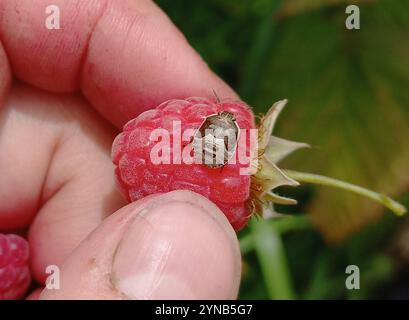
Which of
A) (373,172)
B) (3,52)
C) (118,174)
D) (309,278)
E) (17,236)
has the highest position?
(3,52)

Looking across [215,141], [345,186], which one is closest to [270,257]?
[345,186]

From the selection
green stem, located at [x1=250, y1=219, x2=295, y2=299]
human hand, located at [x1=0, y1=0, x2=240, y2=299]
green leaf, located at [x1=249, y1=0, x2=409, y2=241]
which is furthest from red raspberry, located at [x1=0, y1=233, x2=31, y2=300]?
green leaf, located at [x1=249, y1=0, x2=409, y2=241]

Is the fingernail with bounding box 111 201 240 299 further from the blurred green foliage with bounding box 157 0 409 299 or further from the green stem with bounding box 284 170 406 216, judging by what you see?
the blurred green foliage with bounding box 157 0 409 299

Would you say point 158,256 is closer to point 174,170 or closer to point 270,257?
point 174,170

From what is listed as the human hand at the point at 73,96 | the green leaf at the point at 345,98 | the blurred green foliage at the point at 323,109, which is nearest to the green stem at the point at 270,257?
the blurred green foliage at the point at 323,109

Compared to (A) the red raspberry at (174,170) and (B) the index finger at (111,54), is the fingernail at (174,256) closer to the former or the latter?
(A) the red raspberry at (174,170)

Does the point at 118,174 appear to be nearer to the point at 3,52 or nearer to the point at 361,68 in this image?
the point at 3,52

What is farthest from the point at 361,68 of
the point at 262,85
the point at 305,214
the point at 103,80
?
the point at 103,80
